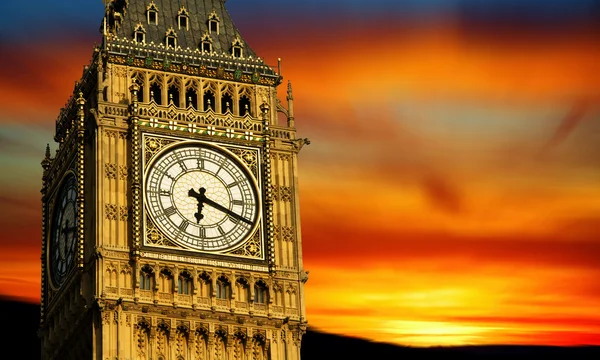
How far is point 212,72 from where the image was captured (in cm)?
8844

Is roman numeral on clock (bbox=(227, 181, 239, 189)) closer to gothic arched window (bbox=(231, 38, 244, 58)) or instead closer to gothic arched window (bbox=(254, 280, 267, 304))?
gothic arched window (bbox=(254, 280, 267, 304))

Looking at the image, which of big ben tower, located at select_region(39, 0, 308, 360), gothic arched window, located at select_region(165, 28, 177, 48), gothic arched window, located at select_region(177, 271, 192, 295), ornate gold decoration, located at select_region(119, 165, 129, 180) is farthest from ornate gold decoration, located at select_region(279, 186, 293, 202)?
gothic arched window, located at select_region(165, 28, 177, 48)

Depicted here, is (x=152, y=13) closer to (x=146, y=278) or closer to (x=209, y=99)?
(x=209, y=99)

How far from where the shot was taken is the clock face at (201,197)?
84375 mm

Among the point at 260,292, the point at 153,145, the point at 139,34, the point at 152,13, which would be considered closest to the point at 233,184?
the point at 153,145

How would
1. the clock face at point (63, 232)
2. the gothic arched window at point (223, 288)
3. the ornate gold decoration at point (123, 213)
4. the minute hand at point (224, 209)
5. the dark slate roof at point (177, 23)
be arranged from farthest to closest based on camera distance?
the dark slate roof at point (177, 23), the clock face at point (63, 232), the minute hand at point (224, 209), the gothic arched window at point (223, 288), the ornate gold decoration at point (123, 213)

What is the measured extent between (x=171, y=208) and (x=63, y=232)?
17.4ft

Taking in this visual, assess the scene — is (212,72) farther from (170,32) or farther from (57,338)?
(57,338)

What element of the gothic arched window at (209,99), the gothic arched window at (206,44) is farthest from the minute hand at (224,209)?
the gothic arched window at (206,44)

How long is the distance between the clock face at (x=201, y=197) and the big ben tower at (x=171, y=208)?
0.05 meters

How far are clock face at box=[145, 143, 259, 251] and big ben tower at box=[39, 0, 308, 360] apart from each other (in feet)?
0.17

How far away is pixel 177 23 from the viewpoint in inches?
3561

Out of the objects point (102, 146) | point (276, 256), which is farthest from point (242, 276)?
point (102, 146)

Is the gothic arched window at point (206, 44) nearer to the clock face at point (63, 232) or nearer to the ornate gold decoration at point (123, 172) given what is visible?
the ornate gold decoration at point (123, 172)
